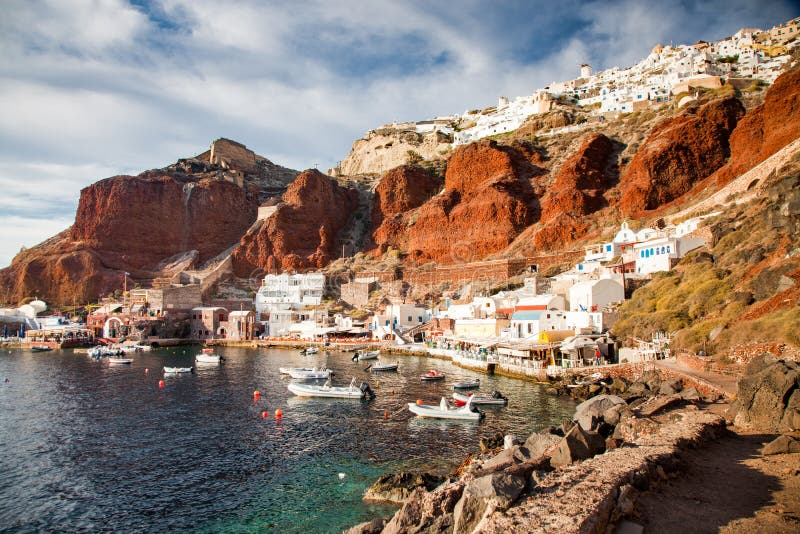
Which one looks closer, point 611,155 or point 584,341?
point 584,341

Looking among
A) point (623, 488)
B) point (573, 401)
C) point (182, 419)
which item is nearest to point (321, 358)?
point (182, 419)

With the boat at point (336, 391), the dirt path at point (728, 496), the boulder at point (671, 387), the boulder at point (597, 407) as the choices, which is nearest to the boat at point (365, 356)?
the boat at point (336, 391)

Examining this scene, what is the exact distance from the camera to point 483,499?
8930 millimetres

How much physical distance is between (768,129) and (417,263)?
48868 mm

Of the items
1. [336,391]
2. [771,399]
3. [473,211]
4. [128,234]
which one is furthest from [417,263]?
[771,399]

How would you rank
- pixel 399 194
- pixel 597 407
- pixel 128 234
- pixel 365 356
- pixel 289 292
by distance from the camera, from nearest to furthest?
1. pixel 597 407
2. pixel 365 356
3. pixel 289 292
4. pixel 399 194
5. pixel 128 234

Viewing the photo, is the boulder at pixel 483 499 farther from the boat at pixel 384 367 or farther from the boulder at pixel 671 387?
the boat at pixel 384 367

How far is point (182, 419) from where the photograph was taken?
25703mm

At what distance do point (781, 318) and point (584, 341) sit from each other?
13282 mm

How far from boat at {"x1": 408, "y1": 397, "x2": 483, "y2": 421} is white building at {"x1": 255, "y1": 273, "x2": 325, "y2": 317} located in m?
56.9

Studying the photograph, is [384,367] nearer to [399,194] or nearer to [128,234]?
[399,194]

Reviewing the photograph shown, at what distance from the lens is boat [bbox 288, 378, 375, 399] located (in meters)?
30.0

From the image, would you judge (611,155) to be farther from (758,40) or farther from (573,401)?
(573,401)

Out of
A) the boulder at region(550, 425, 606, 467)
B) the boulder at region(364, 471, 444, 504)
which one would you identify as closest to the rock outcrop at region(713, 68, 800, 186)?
the boulder at region(550, 425, 606, 467)
